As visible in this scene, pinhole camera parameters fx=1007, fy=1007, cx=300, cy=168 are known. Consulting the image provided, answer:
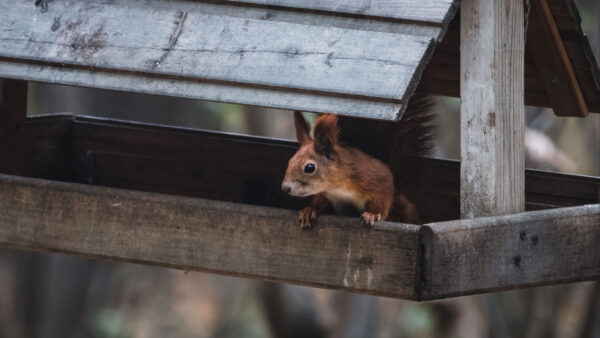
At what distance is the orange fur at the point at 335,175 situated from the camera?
3.53 m

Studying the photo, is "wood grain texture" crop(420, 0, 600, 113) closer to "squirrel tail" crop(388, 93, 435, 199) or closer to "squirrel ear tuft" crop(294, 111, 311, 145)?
"squirrel tail" crop(388, 93, 435, 199)

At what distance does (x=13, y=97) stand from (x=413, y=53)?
218 cm

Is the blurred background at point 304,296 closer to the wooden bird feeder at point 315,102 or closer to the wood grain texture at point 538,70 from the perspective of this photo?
the wood grain texture at point 538,70

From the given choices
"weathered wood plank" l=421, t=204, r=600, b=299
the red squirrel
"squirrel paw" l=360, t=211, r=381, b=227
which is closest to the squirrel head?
the red squirrel

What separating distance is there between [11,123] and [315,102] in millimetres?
→ 2036

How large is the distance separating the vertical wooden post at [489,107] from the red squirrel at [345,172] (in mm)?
372

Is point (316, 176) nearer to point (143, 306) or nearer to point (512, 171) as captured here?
point (512, 171)

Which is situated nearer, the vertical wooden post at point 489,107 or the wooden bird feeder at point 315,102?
the wooden bird feeder at point 315,102

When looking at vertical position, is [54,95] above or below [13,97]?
above

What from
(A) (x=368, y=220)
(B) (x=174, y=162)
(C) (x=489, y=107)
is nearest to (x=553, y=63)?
(C) (x=489, y=107)

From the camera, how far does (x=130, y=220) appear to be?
3.43 m

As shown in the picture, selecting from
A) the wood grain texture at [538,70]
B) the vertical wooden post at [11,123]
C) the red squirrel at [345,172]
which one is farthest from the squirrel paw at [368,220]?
the vertical wooden post at [11,123]

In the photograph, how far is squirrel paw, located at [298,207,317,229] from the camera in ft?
10.5

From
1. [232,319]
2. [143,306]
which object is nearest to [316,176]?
[232,319]
